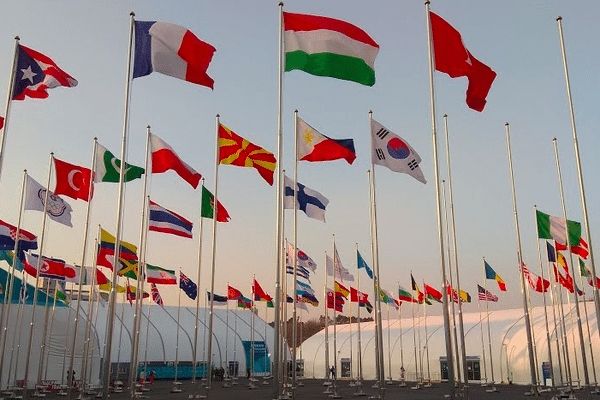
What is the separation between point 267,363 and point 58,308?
87.7 ft

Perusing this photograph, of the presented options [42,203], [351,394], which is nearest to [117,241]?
[42,203]

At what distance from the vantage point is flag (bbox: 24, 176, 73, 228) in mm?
26841

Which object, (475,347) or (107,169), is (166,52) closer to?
(107,169)

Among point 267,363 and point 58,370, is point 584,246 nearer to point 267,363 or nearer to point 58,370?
point 58,370

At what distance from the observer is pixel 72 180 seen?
25.0m

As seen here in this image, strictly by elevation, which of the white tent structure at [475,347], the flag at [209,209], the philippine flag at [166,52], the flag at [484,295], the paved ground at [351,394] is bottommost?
the paved ground at [351,394]

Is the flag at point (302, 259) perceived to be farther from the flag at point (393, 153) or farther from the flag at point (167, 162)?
the flag at point (393, 153)

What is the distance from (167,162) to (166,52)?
268 inches

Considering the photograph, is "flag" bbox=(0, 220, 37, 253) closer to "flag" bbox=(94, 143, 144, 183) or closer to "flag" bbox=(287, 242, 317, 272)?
"flag" bbox=(94, 143, 144, 183)

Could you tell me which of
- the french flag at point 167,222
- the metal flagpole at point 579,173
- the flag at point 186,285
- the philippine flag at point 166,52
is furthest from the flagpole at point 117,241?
the flag at point 186,285

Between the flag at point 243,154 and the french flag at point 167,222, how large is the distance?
16.9ft

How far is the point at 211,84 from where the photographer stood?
671 inches

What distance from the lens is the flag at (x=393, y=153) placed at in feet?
67.1

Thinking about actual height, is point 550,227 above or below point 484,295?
above
